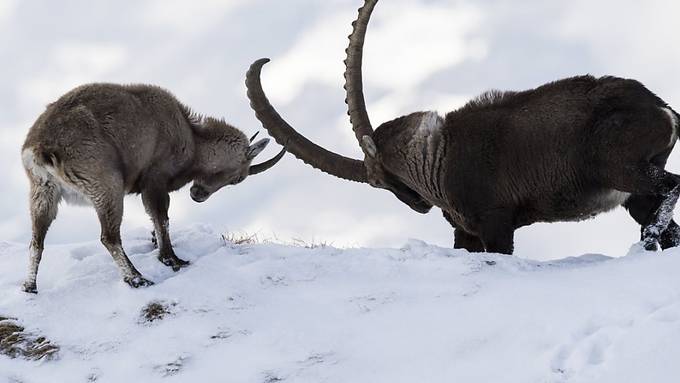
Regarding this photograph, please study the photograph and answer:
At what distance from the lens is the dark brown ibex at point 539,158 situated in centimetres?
750

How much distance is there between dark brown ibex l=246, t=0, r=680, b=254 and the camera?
750cm

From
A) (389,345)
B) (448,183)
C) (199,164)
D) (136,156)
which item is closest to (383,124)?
(448,183)

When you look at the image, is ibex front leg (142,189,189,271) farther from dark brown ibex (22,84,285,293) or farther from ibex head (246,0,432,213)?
ibex head (246,0,432,213)

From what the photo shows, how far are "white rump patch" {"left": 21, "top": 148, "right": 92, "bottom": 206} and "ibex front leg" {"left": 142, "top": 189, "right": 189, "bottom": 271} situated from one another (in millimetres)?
597

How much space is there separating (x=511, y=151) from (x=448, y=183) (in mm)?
701

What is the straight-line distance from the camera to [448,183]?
8.46 meters


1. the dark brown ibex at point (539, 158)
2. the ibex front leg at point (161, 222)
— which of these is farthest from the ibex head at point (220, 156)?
the dark brown ibex at point (539, 158)

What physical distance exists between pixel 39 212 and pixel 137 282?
116cm

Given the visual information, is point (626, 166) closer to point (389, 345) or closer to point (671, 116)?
A: point (671, 116)


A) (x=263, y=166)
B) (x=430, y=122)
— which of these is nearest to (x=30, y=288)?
(x=263, y=166)

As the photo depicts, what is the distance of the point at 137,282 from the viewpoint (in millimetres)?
7320

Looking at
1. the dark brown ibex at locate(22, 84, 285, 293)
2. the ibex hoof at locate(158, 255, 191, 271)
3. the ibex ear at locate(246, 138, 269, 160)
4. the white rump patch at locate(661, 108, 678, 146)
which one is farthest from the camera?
the ibex ear at locate(246, 138, 269, 160)

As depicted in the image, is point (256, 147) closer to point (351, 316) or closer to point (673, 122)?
point (351, 316)

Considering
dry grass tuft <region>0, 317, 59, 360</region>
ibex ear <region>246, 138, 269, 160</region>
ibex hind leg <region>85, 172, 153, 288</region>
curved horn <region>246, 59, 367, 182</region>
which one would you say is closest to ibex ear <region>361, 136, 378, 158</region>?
curved horn <region>246, 59, 367, 182</region>
